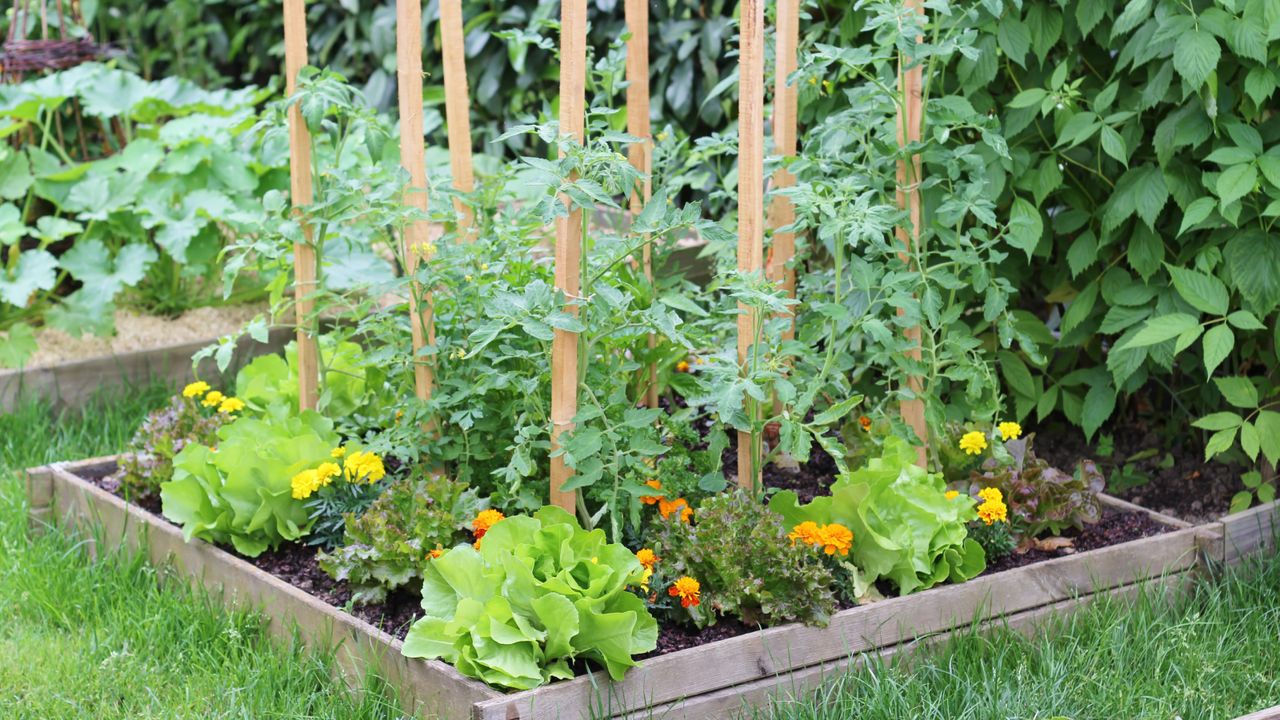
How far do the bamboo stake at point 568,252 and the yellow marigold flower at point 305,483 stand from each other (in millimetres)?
517

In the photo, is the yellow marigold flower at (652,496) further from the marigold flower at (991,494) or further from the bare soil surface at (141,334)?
the bare soil surface at (141,334)

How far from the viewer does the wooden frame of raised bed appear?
13.0 ft

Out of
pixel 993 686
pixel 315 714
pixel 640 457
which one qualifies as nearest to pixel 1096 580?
pixel 993 686

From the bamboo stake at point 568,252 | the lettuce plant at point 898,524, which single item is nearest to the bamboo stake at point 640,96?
the bamboo stake at point 568,252

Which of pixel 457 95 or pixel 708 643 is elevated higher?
pixel 457 95

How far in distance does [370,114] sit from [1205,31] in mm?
1761

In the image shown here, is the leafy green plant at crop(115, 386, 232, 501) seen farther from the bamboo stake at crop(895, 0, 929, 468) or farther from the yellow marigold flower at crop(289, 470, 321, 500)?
the bamboo stake at crop(895, 0, 929, 468)

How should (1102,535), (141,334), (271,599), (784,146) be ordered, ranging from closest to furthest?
(271,599), (1102,535), (784,146), (141,334)

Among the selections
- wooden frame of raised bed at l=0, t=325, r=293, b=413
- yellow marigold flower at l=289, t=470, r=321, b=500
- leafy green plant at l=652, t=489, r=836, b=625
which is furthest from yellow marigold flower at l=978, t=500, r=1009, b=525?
wooden frame of raised bed at l=0, t=325, r=293, b=413

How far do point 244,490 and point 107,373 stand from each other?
4.86 feet

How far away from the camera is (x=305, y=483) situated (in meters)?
2.81

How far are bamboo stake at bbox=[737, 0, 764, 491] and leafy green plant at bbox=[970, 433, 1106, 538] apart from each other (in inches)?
21.5

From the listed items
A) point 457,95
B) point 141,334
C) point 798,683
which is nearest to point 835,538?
point 798,683

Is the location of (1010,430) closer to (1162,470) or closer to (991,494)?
(991,494)
